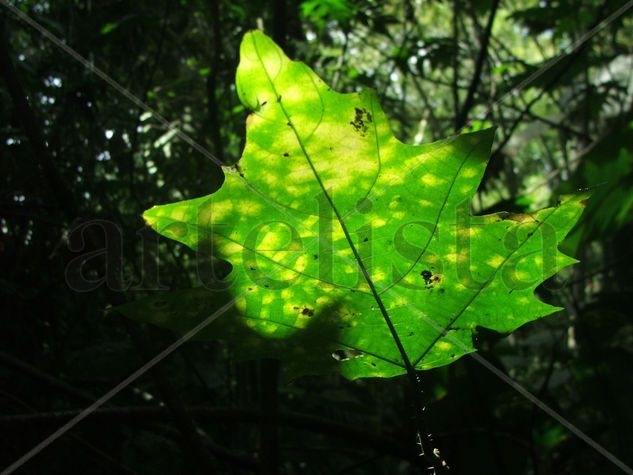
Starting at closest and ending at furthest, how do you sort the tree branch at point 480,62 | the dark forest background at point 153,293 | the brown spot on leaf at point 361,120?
Answer: the brown spot on leaf at point 361,120, the dark forest background at point 153,293, the tree branch at point 480,62

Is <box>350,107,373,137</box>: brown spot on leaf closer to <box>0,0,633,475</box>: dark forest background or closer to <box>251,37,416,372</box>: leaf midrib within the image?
<box>251,37,416,372</box>: leaf midrib

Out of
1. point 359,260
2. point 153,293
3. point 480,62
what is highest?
point 480,62

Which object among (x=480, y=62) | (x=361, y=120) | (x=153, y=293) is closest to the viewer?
(x=361, y=120)

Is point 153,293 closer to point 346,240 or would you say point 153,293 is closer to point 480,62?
point 346,240

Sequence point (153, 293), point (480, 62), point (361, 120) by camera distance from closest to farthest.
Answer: point (361, 120) → point (153, 293) → point (480, 62)

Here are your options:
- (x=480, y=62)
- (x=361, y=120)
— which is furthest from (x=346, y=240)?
(x=480, y=62)

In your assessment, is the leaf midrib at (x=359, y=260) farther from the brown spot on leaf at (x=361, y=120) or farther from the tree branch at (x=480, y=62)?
the tree branch at (x=480, y=62)

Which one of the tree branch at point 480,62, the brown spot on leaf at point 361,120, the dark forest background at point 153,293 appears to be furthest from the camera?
the tree branch at point 480,62

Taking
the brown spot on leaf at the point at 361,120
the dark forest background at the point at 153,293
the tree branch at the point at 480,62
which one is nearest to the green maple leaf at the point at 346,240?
the brown spot on leaf at the point at 361,120

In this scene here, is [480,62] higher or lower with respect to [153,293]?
higher
